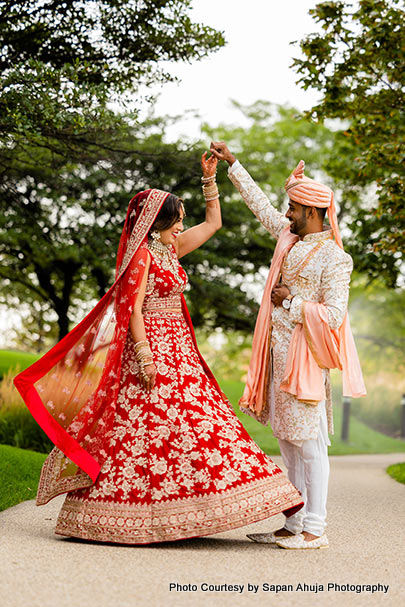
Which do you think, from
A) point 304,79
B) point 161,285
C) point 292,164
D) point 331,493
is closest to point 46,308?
point 292,164

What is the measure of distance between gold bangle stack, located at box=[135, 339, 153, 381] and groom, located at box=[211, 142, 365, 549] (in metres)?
0.71

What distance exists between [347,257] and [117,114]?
399 cm

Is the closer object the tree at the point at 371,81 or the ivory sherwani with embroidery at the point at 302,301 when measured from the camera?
the ivory sherwani with embroidery at the point at 302,301

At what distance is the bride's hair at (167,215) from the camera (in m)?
5.22

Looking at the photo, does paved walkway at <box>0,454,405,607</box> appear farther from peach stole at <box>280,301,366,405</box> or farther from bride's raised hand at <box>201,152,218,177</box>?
bride's raised hand at <box>201,152,218,177</box>

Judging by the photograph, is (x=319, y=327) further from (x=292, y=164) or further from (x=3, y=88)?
(x=292, y=164)

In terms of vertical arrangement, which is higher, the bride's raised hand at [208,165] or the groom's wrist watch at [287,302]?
the bride's raised hand at [208,165]

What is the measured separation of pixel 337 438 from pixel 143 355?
14.3 metres

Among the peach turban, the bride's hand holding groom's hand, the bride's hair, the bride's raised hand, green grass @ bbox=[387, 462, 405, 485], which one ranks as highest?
the bride's hand holding groom's hand

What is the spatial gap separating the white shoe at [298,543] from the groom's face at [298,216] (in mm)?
1970

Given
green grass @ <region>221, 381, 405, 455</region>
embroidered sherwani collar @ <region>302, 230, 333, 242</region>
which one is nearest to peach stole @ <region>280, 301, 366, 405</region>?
embroidered sherwani collar @ <region>302, 230, 333, 242</region>

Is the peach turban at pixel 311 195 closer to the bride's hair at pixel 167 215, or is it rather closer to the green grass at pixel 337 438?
the bride's hair at pixel 167 215

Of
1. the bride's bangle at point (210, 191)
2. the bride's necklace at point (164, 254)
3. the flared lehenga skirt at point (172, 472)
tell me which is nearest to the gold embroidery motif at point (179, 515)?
the flared lehenga skirt at point (172, 472)

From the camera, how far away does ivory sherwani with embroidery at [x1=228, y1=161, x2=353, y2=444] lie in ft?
16.0
